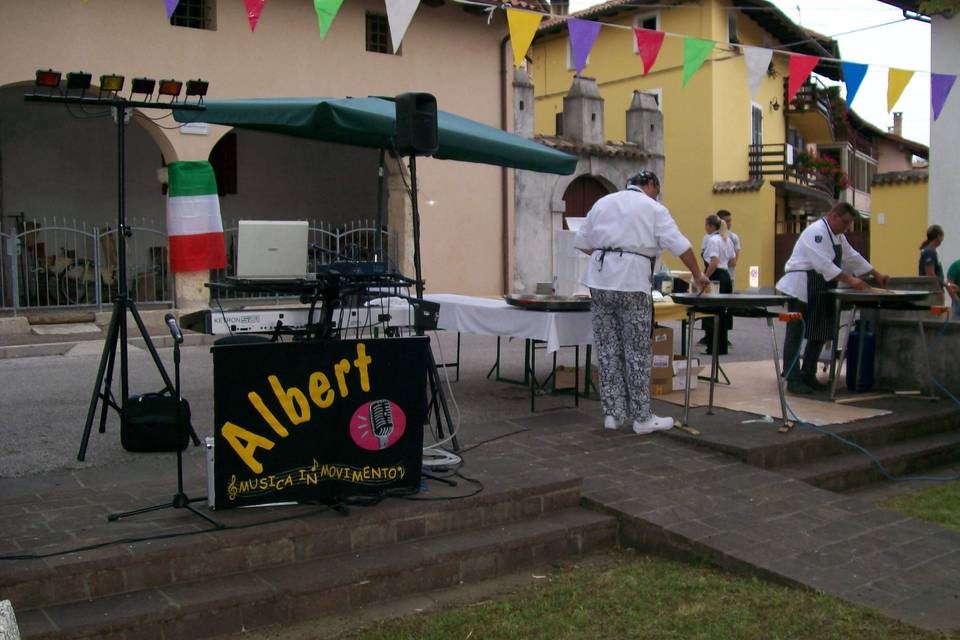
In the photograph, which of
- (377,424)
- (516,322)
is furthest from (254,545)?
(516,322)

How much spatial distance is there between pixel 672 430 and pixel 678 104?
20284mm

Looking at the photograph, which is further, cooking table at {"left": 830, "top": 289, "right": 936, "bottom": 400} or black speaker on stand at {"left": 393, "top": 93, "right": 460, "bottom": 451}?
cooking table at {"left": 830, "top": 289, "right": 936, "bottom": 400}

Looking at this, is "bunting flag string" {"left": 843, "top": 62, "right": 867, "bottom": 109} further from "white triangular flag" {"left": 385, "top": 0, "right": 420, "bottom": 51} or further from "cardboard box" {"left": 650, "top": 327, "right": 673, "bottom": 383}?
"white triangular flag" {"left": 385, "top": 0, "right": 420, "bottom": 51}

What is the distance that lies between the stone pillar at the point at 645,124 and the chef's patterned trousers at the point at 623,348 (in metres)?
14.9

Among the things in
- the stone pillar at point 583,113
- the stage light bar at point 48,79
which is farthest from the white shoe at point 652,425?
the stone pillar at point 583,113

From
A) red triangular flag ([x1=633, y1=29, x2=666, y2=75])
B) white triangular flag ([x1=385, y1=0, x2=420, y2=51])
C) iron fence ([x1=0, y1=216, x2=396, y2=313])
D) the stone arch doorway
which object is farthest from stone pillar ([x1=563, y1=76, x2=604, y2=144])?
white triangular flag ([x1=385, y1=0, x2=420, y2=51])

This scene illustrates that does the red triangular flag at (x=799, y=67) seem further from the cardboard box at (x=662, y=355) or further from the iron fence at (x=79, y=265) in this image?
the iron fence at (x=79, y=265)

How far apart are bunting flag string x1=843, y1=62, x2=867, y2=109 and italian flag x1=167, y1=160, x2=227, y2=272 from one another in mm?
8690

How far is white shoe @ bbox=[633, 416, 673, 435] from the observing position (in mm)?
6047

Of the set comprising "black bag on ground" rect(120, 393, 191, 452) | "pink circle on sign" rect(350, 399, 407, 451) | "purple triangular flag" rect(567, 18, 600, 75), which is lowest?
"black bag on ground" rect(120, 393, 191, 452)

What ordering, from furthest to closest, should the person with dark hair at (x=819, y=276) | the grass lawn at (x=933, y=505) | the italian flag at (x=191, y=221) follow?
the italian flag at (x=191, y=221)
the person with dark hair at (x=819, y=276)
the grass lawn at (x=933, y=505)

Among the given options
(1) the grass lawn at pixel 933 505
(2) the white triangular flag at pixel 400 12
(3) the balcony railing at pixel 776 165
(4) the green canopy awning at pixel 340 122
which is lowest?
(1) the grass lawn at pixel 933 505

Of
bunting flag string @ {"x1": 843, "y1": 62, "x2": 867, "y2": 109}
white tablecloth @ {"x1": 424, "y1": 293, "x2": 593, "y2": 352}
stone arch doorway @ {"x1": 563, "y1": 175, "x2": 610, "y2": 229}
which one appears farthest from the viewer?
stone arch doorway @ {"x1": 563, "y1": 175, "x2": 610, "y2": 229}

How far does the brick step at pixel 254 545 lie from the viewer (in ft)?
11.0
